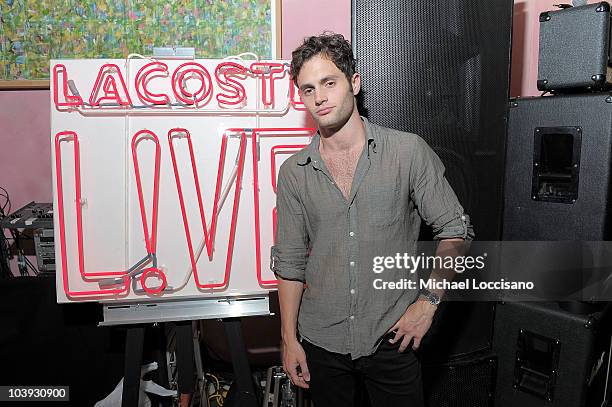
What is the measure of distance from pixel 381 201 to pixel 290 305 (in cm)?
37

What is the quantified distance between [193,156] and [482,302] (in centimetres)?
103

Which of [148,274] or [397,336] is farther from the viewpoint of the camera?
[148,274]

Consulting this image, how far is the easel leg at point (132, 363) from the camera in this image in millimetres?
1493

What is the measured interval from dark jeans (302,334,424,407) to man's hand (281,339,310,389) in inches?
0.7

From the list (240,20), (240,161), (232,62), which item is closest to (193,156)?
(240,161)

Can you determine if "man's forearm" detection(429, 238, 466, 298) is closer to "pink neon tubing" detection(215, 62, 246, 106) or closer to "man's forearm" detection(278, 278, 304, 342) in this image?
"man's forearm" detection(278, 278, 304, 342)

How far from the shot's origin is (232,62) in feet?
4.77

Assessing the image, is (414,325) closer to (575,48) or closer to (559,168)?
(559,168)

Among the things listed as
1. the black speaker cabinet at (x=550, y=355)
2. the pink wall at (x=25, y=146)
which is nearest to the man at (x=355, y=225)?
the black speaker cabinet at (x=550, y=355)

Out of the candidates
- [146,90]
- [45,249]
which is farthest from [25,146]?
[146,90]

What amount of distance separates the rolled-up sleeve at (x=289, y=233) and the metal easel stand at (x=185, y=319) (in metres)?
0.27

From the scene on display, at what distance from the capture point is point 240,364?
155cm

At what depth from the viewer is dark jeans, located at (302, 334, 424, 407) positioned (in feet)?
4.14

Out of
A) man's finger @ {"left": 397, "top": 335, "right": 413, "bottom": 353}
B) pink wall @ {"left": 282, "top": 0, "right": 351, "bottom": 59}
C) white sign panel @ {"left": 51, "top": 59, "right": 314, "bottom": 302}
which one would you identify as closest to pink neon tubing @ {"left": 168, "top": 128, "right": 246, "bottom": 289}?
white sign panel @ {"left": 51, "top": 59, "right": 314, "bottom": 302}
